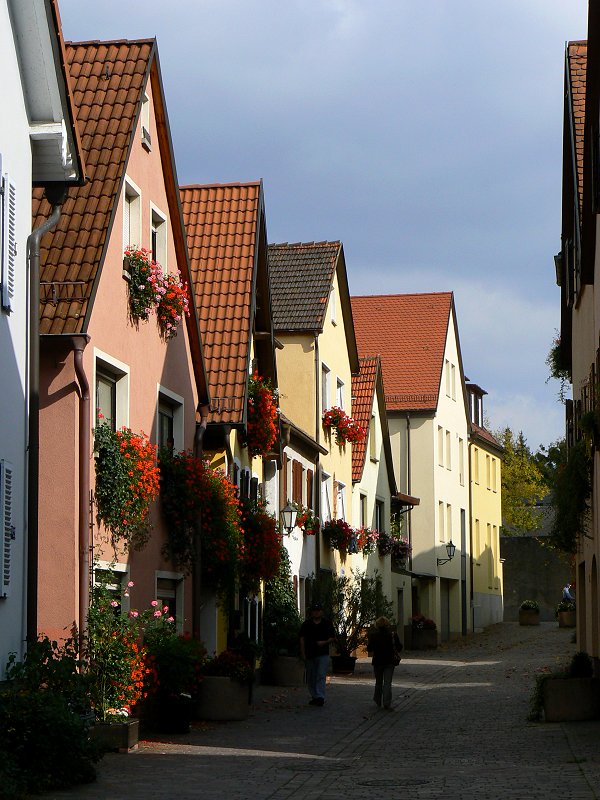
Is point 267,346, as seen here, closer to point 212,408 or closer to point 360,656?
point 212,408

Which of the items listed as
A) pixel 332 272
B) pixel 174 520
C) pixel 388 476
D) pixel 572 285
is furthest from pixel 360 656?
pixel 174 520

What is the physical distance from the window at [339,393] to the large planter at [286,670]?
10.4 meters

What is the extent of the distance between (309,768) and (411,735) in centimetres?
375

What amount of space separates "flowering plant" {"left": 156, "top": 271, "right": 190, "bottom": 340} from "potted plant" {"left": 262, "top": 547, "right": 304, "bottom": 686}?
27.0ft

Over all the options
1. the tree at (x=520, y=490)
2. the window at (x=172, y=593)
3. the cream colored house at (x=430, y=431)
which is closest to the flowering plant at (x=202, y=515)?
the window at (x=172, y=593)

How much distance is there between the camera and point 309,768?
1330 cm

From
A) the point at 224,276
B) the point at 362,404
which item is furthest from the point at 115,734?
the point at 362,404

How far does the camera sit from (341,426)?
1321 inches

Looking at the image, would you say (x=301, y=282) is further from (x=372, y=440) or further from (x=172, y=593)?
(x=172, y=593)

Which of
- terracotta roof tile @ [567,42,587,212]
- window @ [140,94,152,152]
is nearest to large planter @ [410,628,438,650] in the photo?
terracotta roof tile @ [567,42,587,212]

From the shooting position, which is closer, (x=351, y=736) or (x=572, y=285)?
(x=351, y=736)

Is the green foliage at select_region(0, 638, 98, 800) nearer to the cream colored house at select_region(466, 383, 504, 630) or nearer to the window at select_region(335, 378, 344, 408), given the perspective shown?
the window at select_region(335, 378, 344, 408)

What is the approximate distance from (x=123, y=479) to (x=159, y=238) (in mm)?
4718

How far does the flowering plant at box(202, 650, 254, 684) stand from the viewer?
18125 millimetres
